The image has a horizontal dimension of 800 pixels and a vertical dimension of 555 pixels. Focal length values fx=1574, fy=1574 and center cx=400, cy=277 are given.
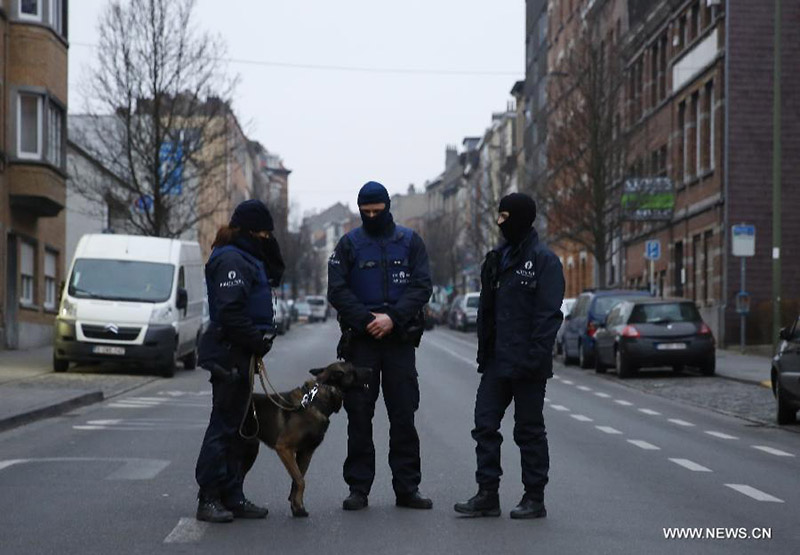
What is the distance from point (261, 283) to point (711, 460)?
576 centimetres

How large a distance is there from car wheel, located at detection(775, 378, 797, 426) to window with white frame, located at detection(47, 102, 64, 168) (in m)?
24.2

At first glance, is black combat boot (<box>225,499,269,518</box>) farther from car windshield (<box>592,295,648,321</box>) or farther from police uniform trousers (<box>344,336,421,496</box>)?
car windshield (<box>592,295,648,321</box>)

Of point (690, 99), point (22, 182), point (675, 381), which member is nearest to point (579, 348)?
point (675, 381)

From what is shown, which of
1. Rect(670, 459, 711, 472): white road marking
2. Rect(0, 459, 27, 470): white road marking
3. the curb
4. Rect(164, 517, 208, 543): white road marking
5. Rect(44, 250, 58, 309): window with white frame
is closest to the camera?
Rect(164, 517, 208, 543): white road marking

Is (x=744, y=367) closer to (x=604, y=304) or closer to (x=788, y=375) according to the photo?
(x=604, y=304)

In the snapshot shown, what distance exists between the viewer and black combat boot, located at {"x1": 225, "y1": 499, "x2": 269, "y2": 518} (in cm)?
895

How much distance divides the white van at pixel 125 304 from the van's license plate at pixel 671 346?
850 centimetres

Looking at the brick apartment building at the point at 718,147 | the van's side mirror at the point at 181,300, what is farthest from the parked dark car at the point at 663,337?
the brick apartment building at the point at 718,147

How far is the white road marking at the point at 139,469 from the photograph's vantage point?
11.3 m

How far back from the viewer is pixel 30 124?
124 ft

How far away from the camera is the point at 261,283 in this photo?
8.95m

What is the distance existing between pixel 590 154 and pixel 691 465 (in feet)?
118

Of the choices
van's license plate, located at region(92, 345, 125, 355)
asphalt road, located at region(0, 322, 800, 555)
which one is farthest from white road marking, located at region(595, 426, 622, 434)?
van's license plate, located at region(92, 345, 125, 355)

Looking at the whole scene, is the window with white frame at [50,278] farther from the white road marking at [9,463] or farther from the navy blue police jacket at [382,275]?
the navy blue police jacket at [382,275]
